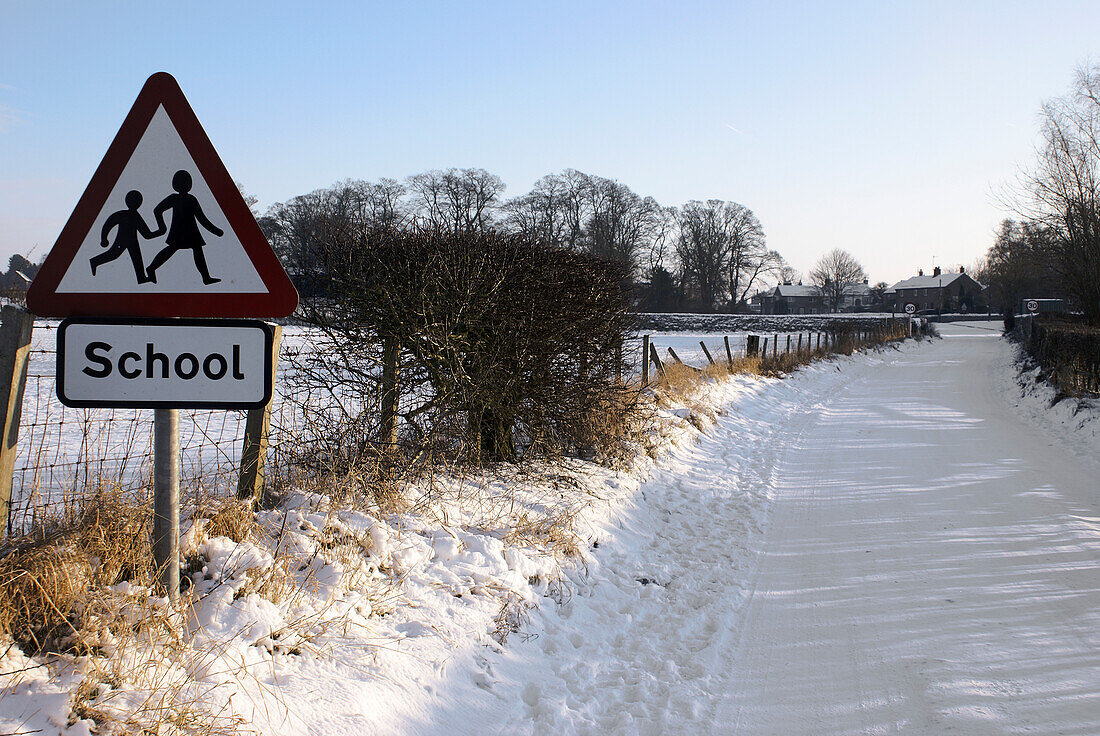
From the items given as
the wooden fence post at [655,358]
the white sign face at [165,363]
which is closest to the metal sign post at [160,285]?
the white sign face at [165,363]

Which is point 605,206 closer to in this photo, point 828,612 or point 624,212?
point 624,212

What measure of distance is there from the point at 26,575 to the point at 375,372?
12.2 ft

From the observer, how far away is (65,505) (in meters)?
3.21

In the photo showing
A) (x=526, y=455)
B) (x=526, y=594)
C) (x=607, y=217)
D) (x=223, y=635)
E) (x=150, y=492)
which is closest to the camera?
(x=223, y=635)

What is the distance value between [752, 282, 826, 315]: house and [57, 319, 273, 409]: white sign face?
93585 millimetres

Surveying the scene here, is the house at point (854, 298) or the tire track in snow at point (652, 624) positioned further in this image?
the house at point (854, 298)

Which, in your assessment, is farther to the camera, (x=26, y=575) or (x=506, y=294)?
(x=506, y=294)

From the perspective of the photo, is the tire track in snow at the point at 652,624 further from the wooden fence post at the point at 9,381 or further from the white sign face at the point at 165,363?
the wooden fence post at the point at 9,381

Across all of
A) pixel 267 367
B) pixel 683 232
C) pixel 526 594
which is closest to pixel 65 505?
pixel 267 367

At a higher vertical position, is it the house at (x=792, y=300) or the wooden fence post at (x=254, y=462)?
the house at (x=792, y=300)

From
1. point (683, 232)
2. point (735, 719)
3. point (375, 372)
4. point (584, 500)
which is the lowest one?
point (735, 719)

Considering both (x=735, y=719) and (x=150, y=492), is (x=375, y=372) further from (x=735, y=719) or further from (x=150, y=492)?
(x=735, y=719)

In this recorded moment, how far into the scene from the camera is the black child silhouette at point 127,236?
7.75 ft

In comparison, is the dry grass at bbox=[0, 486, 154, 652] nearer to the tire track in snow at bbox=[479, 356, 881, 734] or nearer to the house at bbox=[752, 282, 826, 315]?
the tire track in snow at bbox=[479, 356, 881, 734]
